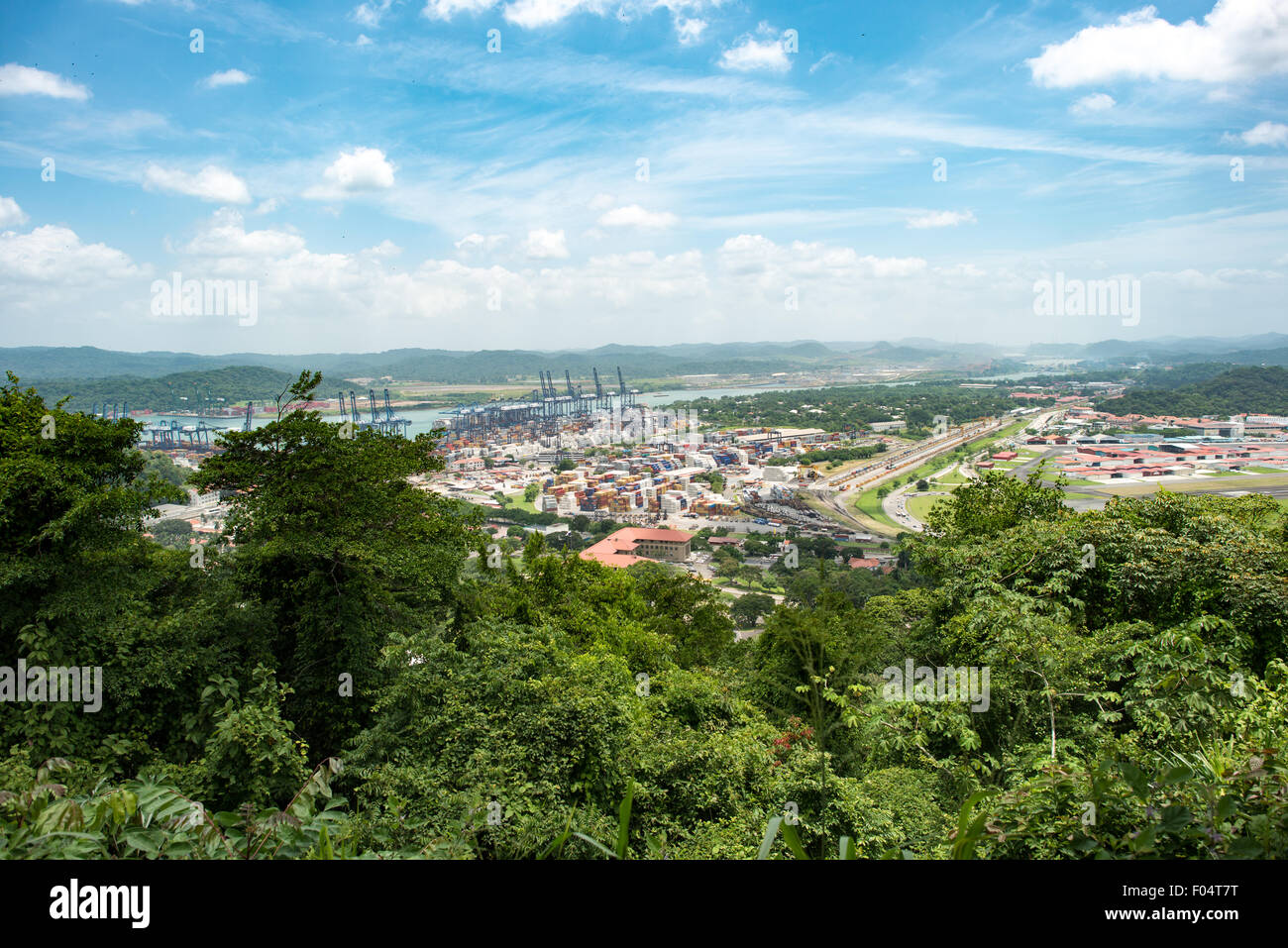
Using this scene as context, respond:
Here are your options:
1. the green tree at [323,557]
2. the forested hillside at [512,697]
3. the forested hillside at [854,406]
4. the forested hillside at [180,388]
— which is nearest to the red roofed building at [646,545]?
the forested hillside at [512,697]

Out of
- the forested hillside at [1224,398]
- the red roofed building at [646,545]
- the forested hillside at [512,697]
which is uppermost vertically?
the forested hillside at [1224,398]

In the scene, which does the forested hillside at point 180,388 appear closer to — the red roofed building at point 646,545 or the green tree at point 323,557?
the red roofed building at point 646,545

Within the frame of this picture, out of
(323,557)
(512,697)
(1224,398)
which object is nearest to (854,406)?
(1224,398)

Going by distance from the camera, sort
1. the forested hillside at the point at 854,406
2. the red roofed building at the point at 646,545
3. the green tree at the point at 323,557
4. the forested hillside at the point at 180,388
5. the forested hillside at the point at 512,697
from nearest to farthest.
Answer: the forested hillside at the point at 512,697 → the green tree at the point at 323,557 → the red roofed building at the point at 646,545 → the forested hillside at the point at 180,388 → the forested hillside at the point at 854,406

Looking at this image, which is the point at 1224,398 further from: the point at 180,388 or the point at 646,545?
the point at 180,388

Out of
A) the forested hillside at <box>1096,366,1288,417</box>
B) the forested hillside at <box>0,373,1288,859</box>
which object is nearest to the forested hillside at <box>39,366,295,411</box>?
the forested hillside at <box>0,373,1288,859</box>

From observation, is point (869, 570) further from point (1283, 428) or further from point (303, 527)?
point (303, 527)

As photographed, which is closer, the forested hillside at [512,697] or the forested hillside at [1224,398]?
the forested hillside at [512,697]
